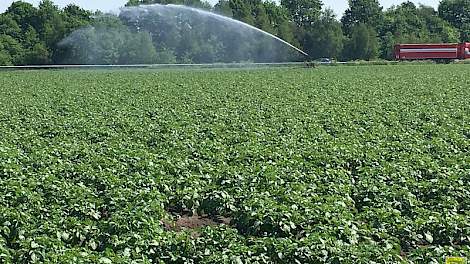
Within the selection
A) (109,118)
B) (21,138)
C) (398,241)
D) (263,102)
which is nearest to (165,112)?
(109,118)

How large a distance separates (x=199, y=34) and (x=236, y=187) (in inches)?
2634

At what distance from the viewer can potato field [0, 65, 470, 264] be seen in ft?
24.1

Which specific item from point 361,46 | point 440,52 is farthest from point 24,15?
point 440,52

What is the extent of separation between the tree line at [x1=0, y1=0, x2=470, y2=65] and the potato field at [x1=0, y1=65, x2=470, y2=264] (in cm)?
5511

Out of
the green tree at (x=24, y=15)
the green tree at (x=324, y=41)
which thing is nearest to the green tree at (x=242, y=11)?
the green tree at (x=324, y=41)

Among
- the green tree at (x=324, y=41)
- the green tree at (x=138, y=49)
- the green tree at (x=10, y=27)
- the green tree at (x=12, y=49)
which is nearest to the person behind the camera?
the green tree at (x=138, y=49)

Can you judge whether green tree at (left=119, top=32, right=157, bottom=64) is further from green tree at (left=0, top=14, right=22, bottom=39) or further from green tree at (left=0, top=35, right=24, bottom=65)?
green tree at (left=0, top=14, right=22, bottom=39)

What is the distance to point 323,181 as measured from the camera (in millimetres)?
10750

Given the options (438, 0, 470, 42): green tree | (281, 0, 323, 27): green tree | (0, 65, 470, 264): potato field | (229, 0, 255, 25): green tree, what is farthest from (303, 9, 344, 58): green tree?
(0, 65, 470, 264): potato field

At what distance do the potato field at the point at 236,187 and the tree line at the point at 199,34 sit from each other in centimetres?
5511

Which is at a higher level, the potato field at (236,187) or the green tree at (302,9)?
the green tree at (302,9)

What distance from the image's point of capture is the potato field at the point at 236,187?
7.36 metres

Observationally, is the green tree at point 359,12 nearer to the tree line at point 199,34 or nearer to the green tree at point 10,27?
the tree line at point 199,34

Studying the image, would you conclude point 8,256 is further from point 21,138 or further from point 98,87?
point 98,87
